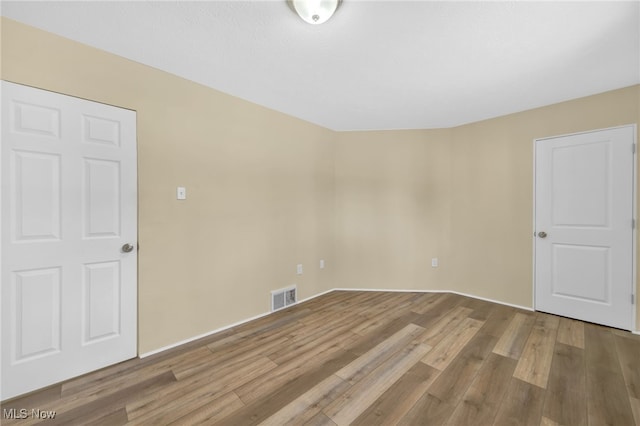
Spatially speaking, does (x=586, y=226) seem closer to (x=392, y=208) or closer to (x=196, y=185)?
(x=392, y=208)

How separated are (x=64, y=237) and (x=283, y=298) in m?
2.04

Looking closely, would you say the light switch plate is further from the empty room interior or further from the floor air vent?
the floor air vent

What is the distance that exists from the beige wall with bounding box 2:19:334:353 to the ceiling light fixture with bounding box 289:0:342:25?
134cm

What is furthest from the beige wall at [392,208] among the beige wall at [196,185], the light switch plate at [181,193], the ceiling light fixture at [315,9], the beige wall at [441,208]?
the ceiling light fixture at [315,9]

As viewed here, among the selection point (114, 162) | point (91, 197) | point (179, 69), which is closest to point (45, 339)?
point (91, 197)

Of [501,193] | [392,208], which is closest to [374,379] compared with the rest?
[392,208]

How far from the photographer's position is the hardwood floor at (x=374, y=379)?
1.43 m

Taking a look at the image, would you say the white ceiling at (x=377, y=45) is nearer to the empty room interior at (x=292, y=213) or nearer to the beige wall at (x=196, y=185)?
the empty room interior at (x=292, y=213)

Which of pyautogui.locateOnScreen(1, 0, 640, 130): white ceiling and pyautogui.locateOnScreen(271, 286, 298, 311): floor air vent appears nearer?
pyautogui.locateOnScreen(1, 0, 640, 130): white ceiling

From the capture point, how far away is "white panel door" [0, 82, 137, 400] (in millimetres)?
1551

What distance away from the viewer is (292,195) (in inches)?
124

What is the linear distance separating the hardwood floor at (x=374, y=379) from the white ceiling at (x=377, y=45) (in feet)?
7.75

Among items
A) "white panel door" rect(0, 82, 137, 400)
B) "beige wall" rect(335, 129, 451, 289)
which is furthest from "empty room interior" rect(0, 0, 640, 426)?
"beige wall" rect(335, 129, 451, 289)

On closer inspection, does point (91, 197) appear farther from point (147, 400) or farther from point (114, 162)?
point (147, 400)
